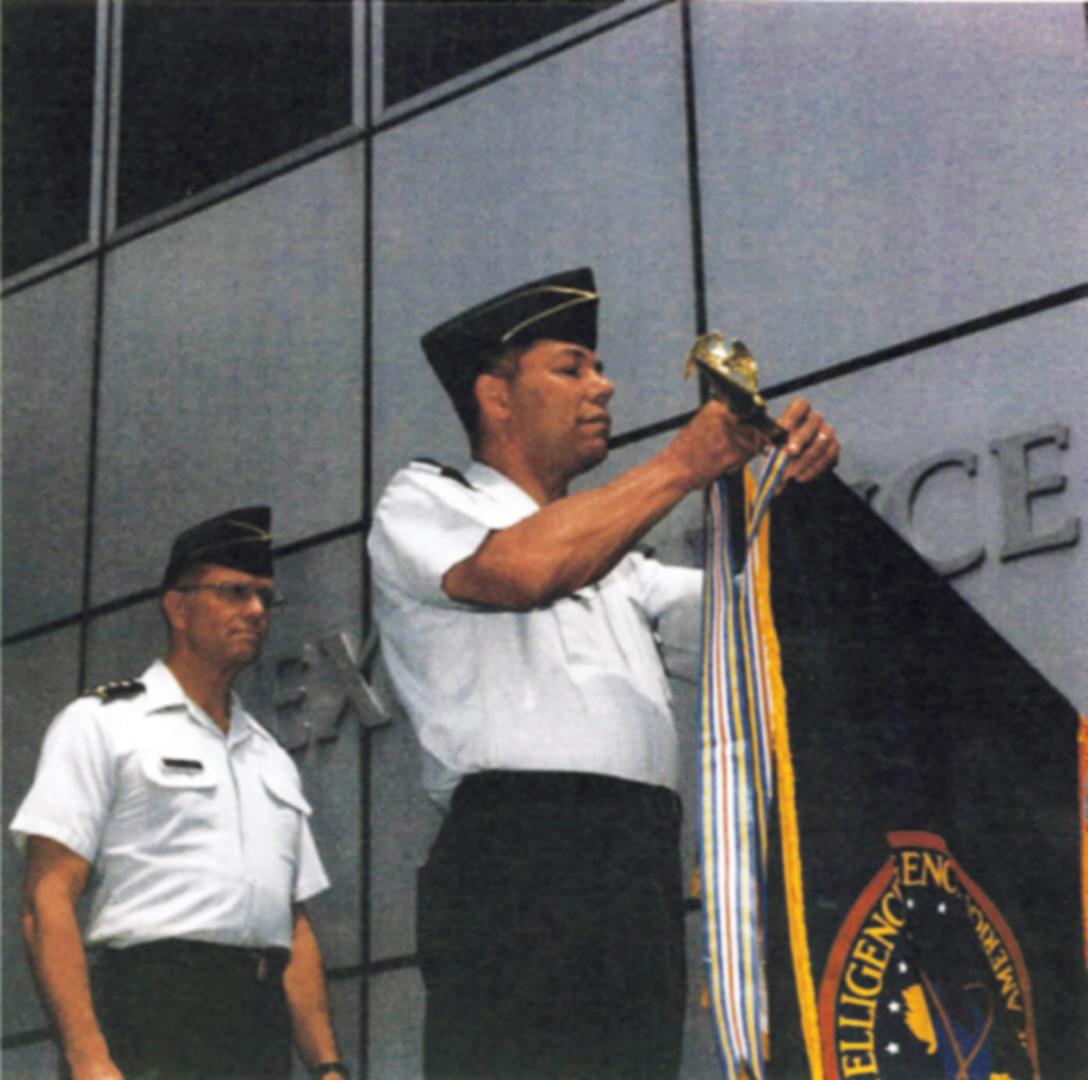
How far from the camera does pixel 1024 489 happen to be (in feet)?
11.5

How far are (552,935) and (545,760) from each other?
27 cm

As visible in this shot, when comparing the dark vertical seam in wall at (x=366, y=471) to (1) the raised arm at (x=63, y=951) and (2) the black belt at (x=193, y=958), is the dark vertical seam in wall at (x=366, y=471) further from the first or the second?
(1) the raised arm at (x=63, y=951)

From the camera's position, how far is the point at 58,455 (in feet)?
17.1

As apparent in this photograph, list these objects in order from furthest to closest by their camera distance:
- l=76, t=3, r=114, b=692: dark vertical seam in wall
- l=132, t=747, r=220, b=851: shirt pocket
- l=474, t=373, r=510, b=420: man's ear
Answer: l=76, t=3, r=114, b=692: dark vertical seam in wall → l=132, t=747, r=220, b=851: shirt pocket → l=474, t=373, r=510, b=420: man's ear

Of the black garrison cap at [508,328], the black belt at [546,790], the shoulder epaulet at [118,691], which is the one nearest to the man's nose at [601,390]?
the black garrison cap at [508,328]

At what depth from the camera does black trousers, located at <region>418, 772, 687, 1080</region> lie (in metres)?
2.83

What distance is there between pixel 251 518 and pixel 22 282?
155 centimetres

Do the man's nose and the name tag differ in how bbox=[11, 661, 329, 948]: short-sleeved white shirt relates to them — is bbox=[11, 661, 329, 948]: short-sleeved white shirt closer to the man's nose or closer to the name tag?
the name tag

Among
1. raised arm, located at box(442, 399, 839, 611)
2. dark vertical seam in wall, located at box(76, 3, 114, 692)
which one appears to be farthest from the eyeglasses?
raised arm, located at box(442, 399, 839, 611)

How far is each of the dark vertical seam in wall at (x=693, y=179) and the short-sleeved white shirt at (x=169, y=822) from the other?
4.43 feet

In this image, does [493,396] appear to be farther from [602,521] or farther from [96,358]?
[96,358]

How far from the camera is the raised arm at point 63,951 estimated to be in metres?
3.26

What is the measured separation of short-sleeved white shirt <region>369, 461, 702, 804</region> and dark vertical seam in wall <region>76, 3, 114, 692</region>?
6.43ft

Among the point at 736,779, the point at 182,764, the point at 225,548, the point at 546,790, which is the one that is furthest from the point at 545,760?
the point at 225,548
